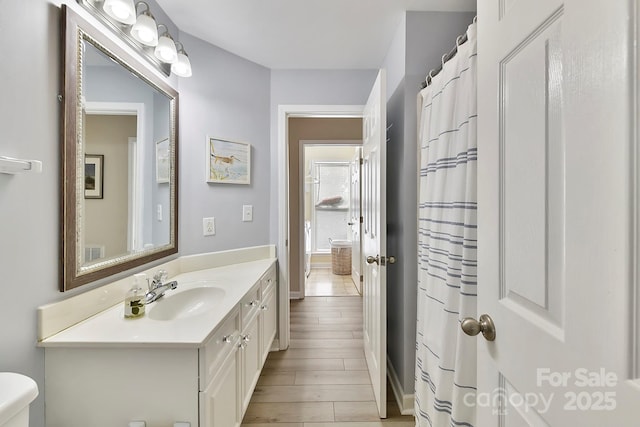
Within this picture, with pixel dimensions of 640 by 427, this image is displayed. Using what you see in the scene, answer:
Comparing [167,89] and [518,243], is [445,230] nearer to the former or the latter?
[518,243]

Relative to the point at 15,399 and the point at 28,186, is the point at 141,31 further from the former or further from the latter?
the point at 15,399

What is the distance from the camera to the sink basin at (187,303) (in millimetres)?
1415

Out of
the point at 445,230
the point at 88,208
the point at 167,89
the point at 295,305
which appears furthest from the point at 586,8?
the point at 295,305

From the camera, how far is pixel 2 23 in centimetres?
89

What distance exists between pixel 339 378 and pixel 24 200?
6.59ft

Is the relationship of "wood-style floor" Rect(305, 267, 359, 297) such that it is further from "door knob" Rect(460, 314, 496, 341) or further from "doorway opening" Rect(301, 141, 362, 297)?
"door knob" Rect(460, 314, 496, 341)

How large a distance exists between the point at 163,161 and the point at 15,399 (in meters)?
1.36

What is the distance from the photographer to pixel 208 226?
84.3 inches

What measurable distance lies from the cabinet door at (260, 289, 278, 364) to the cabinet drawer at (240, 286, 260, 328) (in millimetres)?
142

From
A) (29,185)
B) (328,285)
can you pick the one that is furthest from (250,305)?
(328,285)

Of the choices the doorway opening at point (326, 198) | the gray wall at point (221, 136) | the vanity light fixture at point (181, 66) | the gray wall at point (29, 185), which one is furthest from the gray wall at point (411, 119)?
the doorway opening at point (326, 198)

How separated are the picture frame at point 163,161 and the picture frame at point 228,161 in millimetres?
324

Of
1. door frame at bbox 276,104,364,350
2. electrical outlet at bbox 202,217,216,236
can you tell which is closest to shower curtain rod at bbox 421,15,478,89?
door frame at bbox 276,104,364,350

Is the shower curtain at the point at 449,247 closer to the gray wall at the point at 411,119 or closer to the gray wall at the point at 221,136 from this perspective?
the gray wall at the point at 411,119
